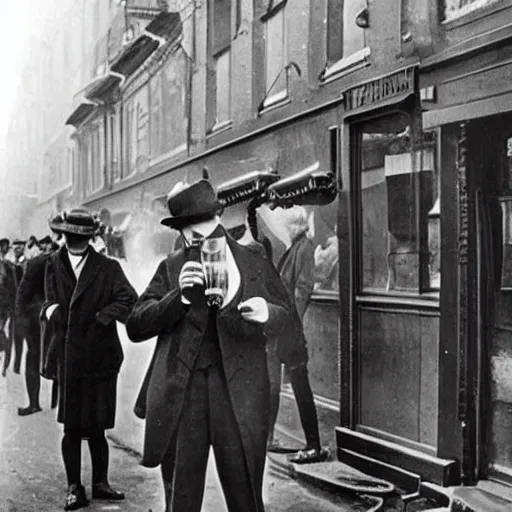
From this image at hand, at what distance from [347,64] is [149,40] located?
198 centimetres

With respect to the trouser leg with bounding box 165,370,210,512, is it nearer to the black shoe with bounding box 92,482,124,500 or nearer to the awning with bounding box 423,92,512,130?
the black shoe with bounding box 92,482,124,500

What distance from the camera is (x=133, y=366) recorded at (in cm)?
647

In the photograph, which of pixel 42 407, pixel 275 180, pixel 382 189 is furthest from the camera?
pixel 42 407

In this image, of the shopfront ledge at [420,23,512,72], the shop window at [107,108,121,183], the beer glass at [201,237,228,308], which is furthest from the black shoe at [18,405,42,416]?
the shopfront ledge at [420,23,512,72]

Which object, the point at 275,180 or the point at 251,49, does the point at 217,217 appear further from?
the point at 251,49

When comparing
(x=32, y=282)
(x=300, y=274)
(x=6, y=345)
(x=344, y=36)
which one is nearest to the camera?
(x=344, y=36)

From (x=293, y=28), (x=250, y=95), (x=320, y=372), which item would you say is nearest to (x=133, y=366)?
(x=320, y=372)

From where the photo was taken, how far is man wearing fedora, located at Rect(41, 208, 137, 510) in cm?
501

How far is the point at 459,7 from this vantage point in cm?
443

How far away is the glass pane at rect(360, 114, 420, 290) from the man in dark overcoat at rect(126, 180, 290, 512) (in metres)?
1.41

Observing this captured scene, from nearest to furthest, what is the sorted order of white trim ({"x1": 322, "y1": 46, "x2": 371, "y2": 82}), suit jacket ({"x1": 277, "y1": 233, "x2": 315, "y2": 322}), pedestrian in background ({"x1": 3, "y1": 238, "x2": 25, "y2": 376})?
white trim ({"x1": 322, "y1": 46, "x2": 371, "y2": 82}) → suit jacket ({"x1": 277, "y1": 233, "x2": 315, "y2": 322}) → pedestrian in background ({"x1": 3, "y1": 238, "x2": 25, "y2": 376})

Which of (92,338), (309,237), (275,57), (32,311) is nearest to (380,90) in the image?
(309,237)

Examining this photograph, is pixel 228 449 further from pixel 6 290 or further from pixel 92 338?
pixel 6 290

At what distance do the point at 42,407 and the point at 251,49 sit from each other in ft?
11.3
